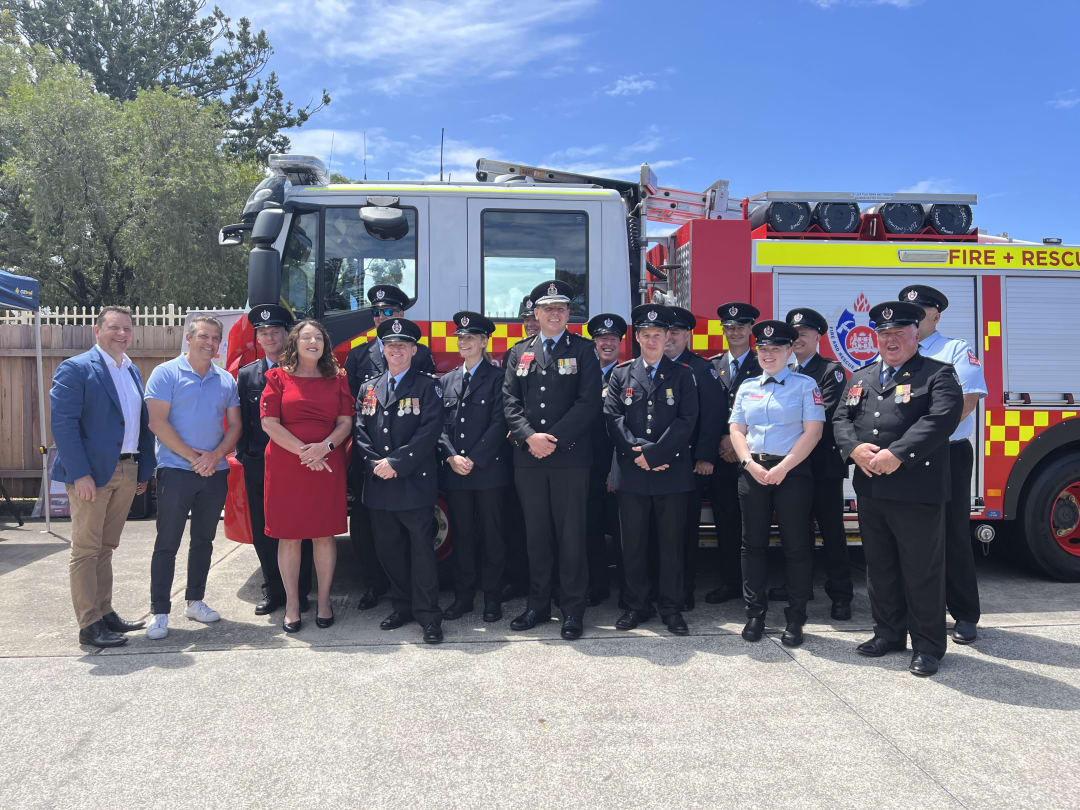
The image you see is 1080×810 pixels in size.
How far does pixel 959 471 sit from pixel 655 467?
1.72 metres

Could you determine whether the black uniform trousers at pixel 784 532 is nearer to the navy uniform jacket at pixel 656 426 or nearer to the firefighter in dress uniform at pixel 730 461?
the navy uniform jacket at pixel 656 426

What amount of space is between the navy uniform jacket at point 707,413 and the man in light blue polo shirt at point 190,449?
2862 mm

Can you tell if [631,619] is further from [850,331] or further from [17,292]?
[17,292]

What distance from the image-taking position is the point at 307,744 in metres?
3.14

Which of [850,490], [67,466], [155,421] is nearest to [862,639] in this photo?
[850,490]

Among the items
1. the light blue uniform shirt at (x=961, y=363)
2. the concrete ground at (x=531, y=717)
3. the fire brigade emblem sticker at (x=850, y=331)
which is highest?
the fire brigade emblem sticker at (x=850, y=331)

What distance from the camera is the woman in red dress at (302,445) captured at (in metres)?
4.46

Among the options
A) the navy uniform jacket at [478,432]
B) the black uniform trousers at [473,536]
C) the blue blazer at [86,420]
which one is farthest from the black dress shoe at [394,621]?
the blue blazer at [86,420]

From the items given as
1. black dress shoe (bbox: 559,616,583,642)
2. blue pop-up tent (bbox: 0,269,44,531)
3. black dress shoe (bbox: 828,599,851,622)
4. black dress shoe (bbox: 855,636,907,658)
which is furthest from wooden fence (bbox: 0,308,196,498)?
black dress shoe (bbox: 855,636,907,658)

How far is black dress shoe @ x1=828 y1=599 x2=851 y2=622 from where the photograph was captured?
4812 mm

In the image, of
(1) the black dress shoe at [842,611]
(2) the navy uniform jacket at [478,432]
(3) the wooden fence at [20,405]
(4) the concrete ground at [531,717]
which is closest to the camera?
(4) the concrete ground at [531,717]

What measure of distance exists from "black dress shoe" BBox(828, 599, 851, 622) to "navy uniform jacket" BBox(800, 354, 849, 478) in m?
0.80

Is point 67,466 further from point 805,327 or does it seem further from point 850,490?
point 850,490

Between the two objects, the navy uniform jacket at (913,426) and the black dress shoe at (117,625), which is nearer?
the navy uniform jacket at (913,426)
